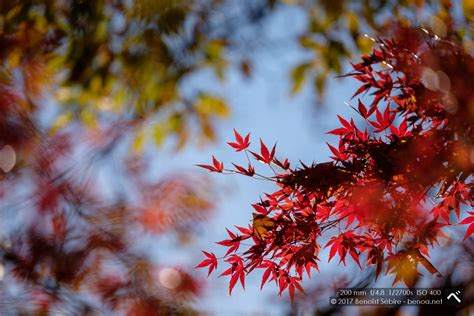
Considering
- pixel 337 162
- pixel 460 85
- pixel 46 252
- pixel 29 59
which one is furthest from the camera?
pixel 29 59

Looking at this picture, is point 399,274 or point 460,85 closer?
point 460,85

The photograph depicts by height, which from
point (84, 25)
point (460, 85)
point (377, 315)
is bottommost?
point (377, 315)

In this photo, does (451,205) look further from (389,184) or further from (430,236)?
(389,184)

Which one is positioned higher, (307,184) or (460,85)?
(460,85)

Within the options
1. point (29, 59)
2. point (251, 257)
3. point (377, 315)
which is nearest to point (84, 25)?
point (29, 59)

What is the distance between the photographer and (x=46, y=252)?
225 centimetres

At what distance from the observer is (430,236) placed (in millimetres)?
1805

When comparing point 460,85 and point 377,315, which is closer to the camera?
point 460,85

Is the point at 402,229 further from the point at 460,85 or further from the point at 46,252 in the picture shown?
the point at 46,252

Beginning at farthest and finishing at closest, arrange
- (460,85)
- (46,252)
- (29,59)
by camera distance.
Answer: (29,59) < (46,252) < (460,85)

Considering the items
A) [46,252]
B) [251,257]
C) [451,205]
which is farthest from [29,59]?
[451,205]

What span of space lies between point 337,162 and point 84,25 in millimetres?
1886

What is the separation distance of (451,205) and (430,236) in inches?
5.5

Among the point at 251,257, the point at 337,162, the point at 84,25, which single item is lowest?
the point at 251,257
